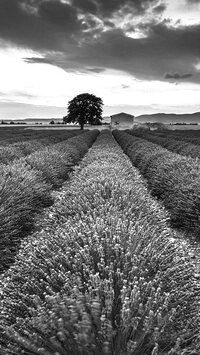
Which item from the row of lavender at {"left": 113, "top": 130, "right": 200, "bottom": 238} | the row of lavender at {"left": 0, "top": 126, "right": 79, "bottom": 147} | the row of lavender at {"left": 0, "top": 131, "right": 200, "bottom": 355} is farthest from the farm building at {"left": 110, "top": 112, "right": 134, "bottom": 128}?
the row of lavender at {"left": 0, "top": 131, "right": 200, "bottom": 355}

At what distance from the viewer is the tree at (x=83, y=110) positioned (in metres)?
68.8

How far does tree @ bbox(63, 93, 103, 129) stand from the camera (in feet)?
226

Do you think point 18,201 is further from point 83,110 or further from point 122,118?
point 122,118

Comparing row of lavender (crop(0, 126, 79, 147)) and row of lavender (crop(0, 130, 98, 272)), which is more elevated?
row of lavender (crop(0, 130, 98, 272))

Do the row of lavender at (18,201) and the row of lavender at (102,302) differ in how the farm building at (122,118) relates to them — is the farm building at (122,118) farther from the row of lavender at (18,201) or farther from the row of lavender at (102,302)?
the row of lavender at (102,302)

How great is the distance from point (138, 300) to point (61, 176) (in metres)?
9.51

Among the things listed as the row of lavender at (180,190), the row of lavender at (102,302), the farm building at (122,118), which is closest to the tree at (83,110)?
the farm building at (122,118)

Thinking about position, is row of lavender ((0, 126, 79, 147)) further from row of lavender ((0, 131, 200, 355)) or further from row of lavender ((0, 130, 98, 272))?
row of lavender ((0, 131, 200, 355))

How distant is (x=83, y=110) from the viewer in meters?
69.1

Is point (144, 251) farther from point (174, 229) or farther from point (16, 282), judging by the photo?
point (174, 229)

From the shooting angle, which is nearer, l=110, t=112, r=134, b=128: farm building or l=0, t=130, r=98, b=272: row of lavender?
l=0, t=130, r=98, b=272: row of lavender

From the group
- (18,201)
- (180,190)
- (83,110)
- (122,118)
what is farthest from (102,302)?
(122,118)

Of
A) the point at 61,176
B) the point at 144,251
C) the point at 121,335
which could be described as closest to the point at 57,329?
the point at 121,335

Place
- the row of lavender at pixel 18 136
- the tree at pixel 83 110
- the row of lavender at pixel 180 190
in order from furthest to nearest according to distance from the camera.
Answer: the tree at pixel 83 110
the row of lavender at pixel 18 136
the row of lavender at pixel 180 190
